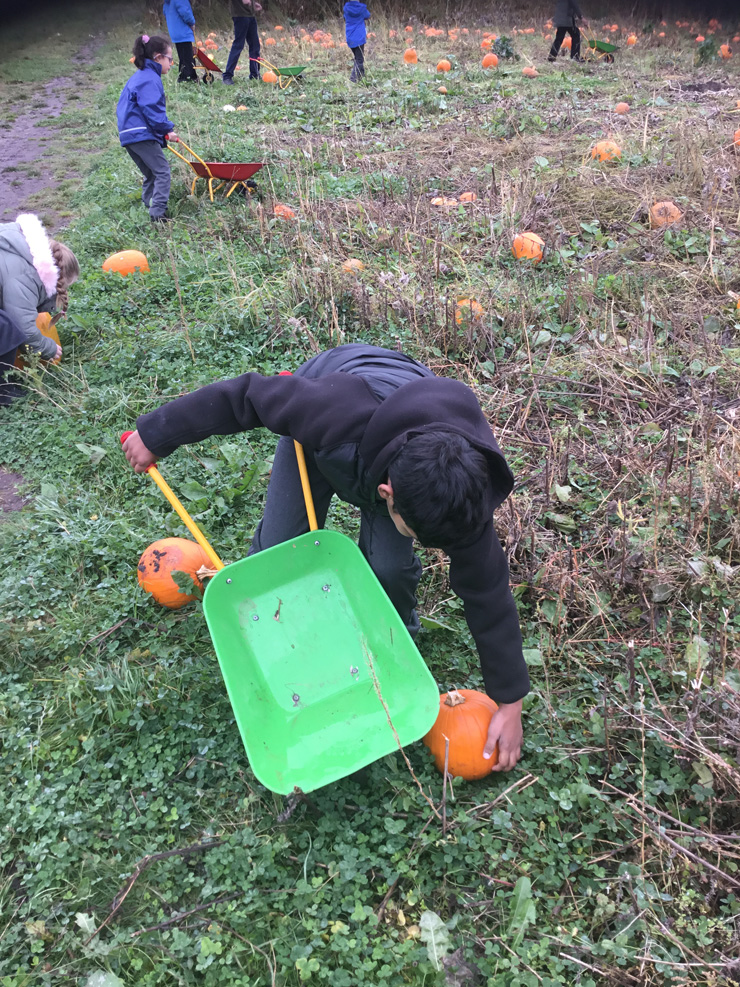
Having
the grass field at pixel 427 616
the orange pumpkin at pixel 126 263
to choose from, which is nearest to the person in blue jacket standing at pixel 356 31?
the grass field at pixel 427 616

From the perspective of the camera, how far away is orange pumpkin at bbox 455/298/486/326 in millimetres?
4051

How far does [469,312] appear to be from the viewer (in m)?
4.07

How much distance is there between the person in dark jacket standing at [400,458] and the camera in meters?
1.63

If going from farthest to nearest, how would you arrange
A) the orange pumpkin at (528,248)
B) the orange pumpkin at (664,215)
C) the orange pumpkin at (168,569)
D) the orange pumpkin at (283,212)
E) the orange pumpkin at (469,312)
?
1. the orange pumpkin at (283,212)
2. the orange pumpkin at (664,215)
3. the orange pumpkin at (528,248)
4. the orange pumpkin at (469,312)
5. the orange pumpkin at (168,569)

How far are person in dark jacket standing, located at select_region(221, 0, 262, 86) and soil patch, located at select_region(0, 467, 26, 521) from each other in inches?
370

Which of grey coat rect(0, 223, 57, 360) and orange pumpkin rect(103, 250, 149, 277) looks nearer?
grey coat rect(0, 223, 57, 360)

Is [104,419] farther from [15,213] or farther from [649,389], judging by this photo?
[15,213]

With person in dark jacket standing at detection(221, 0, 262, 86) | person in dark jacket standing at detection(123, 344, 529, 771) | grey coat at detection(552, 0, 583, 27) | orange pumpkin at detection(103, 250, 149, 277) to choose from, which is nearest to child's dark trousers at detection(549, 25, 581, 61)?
grey coat at detection(552, 0, 583, 27)

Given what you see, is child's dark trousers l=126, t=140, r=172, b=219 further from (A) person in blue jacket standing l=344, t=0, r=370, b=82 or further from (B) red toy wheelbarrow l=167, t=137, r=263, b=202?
(A) person in blue jacket standing l=344, t=0, r=370, b=82

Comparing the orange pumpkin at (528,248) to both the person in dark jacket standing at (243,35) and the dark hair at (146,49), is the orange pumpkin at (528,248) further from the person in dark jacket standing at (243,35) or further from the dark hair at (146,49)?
the person in dark jacket standing at (243,35)

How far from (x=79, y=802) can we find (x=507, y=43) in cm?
1330

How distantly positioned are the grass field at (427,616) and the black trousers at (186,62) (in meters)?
5.65

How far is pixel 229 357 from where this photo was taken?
4.21m

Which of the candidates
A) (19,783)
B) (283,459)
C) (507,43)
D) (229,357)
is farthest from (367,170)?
(507,43)
